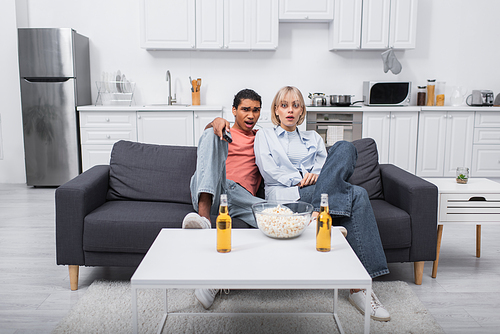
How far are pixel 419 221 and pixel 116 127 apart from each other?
10.6 ft

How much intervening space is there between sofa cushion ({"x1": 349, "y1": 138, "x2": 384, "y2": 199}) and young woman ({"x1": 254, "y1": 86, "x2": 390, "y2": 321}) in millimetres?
225

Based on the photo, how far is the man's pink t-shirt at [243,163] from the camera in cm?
236

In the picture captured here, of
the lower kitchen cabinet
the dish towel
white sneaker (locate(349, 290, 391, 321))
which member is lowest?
white sneaker (locate(349, 290, 391, 321))

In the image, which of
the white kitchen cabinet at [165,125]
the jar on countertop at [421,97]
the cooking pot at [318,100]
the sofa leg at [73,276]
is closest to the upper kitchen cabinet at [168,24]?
the white kitchen cabinet at [165,125]

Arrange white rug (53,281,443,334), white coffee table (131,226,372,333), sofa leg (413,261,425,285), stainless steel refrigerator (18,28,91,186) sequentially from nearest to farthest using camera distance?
white coffee table (131,226,372,333), white rug (53,281,443,334), sofa leg (413,261,425,285), stainless steel refrigerator (18,28,91,186)

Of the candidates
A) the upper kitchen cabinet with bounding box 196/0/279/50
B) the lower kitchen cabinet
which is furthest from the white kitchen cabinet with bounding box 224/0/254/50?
the lower kitchen cabinet

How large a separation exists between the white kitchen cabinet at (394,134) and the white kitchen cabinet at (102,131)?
2369 millimetres

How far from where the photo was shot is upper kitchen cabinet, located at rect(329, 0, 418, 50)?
4.50 m

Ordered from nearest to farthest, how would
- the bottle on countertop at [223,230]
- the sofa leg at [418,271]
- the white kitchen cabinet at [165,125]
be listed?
the bottle on countertop at [223,230] → the sofa leg at [418,271] → the white kitchen cabinet at [165,125]

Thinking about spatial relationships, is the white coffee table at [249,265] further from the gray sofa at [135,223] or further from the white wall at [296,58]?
the white wall at [296,58]

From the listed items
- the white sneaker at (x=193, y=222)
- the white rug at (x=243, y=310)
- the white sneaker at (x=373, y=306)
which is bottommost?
the white rug at (x=243, y=310)

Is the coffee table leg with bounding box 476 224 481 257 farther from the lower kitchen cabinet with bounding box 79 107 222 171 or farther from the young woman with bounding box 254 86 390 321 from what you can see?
the lower kitchen cabinet with bounding box 79 107 222 171

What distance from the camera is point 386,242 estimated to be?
2.13m

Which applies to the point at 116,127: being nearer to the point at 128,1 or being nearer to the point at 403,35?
the point at 128,1
